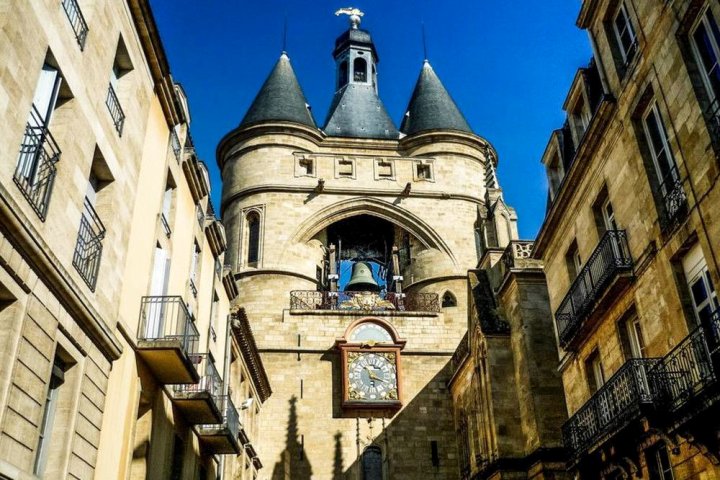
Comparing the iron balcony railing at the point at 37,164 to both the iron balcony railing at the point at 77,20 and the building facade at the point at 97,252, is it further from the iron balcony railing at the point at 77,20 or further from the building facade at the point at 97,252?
the iron balcony railing at the point at 77,20

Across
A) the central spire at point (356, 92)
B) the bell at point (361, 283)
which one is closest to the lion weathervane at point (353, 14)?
the central spire at point (356, 92)

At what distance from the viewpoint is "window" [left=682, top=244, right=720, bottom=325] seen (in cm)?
834

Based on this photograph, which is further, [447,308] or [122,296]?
[447,308]

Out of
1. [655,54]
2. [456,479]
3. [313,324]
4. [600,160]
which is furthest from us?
[313,324]

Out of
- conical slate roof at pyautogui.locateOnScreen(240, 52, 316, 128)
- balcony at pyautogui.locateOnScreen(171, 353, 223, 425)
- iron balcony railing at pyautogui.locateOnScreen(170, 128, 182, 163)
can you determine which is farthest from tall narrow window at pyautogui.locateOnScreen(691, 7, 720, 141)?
conical slate roof at pyautogui.locateOnScreen(240, 52, 316, 128)

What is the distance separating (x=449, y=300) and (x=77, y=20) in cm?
1927

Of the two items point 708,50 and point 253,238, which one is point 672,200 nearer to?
point 708,50

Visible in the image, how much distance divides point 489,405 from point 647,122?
8675 millimetres

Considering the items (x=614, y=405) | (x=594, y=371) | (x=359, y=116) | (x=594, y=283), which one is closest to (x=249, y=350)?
(x=594, y=371)

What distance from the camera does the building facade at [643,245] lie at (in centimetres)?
805

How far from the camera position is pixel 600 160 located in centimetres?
1138

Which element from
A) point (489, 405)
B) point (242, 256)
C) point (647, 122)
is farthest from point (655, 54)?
point (242, 256)

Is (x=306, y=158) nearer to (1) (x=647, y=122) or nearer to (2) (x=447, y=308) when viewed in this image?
(2) (x=447, y=308)

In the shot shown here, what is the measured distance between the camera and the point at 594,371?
11805mm
